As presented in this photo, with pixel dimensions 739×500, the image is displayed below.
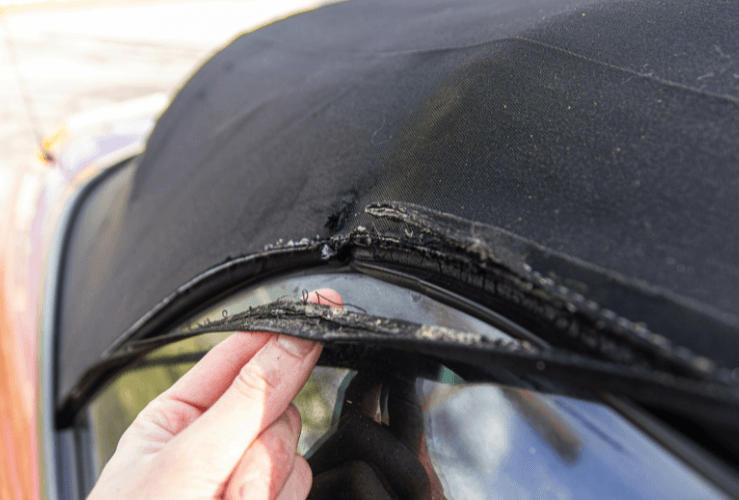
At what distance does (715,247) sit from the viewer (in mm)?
616

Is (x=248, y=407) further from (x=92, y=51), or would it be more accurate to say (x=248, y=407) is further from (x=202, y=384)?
(x=92, y=51)

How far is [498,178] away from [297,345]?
485 millimetres

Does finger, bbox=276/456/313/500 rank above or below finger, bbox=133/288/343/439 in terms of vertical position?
below

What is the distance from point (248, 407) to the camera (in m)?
0.89

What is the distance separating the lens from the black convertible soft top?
620 millimetres

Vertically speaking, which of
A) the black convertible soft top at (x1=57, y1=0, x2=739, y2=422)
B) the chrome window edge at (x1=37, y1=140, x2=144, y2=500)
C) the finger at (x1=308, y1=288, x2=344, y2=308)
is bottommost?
the chrome window edge at (x1=37, y1=140, x2=144, y2=500)

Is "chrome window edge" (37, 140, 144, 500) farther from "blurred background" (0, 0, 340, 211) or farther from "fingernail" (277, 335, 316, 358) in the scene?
"blurred background" (0, 0, 340, 211)

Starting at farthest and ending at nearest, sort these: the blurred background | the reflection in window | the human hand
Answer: the blurred background → the human hand → the reflection in window

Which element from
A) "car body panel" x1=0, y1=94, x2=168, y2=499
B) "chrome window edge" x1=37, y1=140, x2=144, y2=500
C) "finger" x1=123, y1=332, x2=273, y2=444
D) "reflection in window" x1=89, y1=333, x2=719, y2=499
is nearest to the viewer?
"reflection in window" x1=89, y1=333, x2=719, y2=499

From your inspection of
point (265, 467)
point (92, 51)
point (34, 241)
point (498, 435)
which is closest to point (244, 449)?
point (265, 467)

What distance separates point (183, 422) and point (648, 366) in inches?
36.2

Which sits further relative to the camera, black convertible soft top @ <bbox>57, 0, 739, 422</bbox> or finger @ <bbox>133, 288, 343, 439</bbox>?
finger @ <bbox>133, 288, 343, 439</bbox>

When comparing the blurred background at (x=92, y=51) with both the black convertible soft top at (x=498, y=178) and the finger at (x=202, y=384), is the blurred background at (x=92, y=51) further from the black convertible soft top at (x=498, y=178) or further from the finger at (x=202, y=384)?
the finger at (x=202, y=384)

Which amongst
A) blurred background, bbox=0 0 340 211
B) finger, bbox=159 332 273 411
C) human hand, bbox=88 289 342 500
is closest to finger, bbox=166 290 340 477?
human hand, bbox=88 289 342 500
